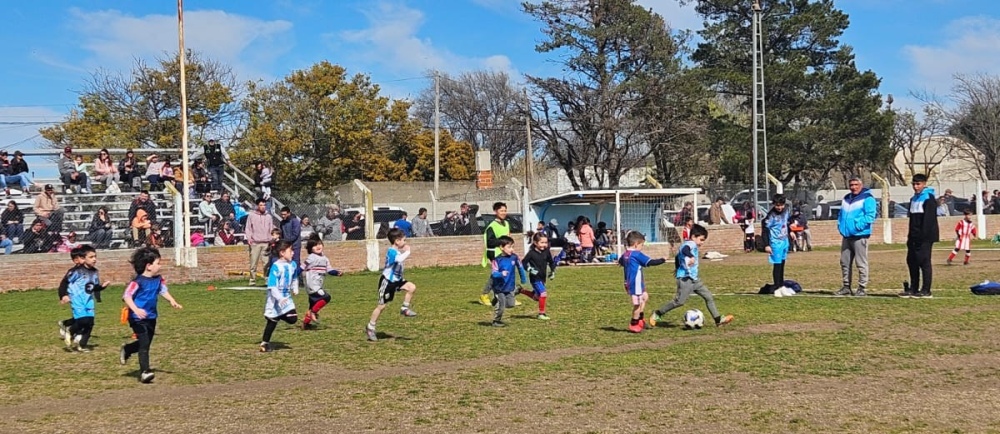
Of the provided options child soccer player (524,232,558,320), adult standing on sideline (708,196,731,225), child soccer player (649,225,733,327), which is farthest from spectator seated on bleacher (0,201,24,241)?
adult standing on sideline (708,196,731,225)

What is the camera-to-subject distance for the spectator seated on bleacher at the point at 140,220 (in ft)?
72.4

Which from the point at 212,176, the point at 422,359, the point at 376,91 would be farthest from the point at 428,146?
the point at 422,359

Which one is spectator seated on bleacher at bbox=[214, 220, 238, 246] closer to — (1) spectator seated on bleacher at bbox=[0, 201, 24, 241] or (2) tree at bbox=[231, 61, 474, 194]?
(1) spectator seated on bleacher at bbox=[0, 201, 24, 241]

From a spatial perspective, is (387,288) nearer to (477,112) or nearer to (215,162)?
(215,162)

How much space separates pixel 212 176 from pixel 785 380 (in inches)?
896

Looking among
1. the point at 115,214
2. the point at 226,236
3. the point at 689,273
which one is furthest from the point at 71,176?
the point at 689,273

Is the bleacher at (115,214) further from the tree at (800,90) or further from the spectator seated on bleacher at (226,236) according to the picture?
the tree at (800,90)

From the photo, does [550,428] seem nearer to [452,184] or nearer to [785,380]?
[785,380]

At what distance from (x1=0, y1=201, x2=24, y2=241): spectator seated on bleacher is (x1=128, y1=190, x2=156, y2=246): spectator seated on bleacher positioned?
2314 mm

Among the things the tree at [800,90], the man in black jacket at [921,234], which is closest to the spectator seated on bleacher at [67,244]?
the man in black jacket at [921,234]

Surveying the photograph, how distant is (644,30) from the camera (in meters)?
42.6

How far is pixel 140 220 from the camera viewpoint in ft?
72.5

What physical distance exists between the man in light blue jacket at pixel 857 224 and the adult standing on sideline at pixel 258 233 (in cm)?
1180

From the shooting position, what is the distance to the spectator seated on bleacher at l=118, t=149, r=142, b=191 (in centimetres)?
2688
